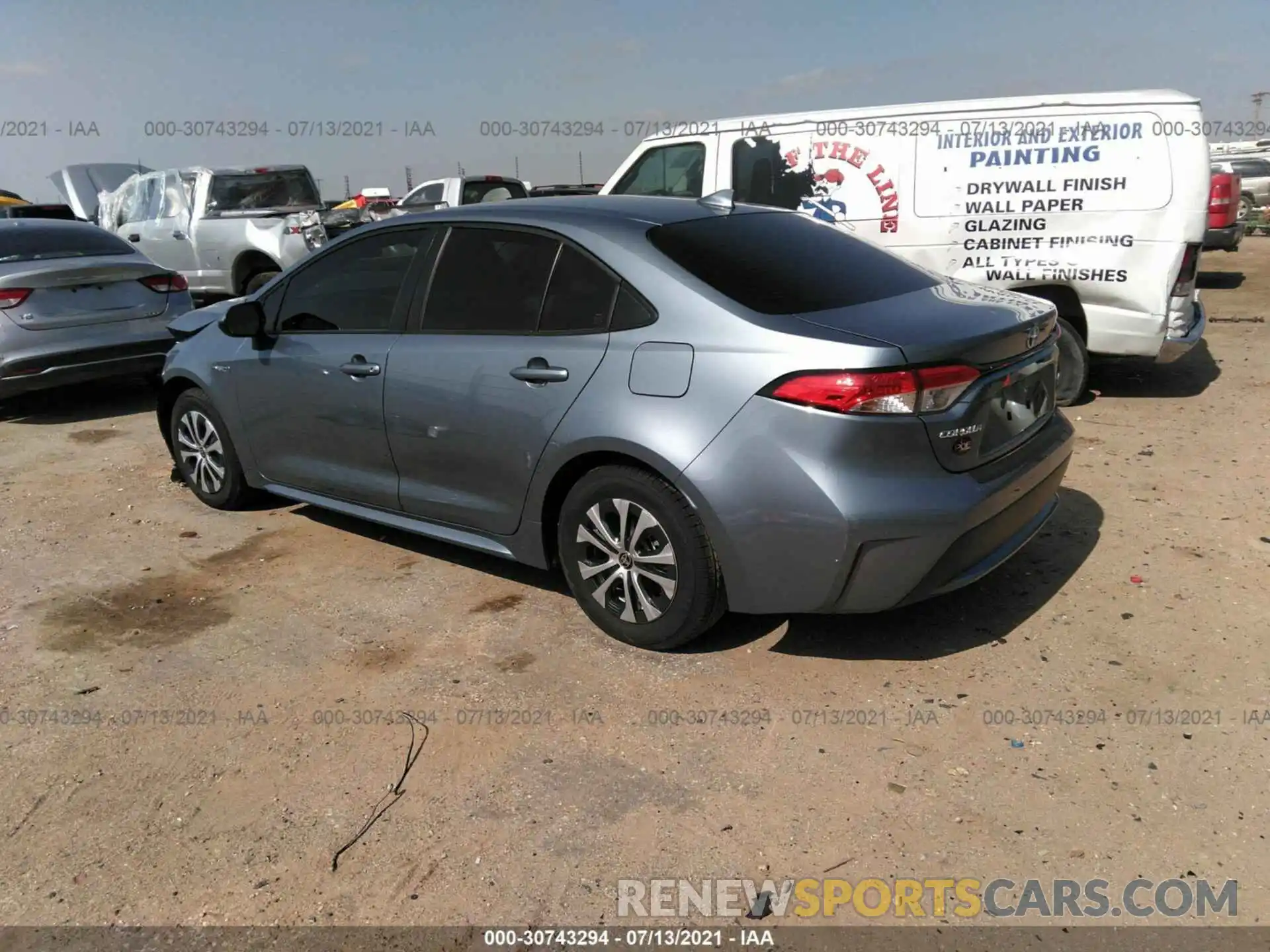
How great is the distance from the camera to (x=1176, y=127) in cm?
634

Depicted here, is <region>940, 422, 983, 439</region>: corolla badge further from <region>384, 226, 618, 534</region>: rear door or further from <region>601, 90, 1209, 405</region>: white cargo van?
<region>601, 90, 1209, 405</region>: white cargo van

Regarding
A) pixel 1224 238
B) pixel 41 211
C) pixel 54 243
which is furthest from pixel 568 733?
pixel 41 211

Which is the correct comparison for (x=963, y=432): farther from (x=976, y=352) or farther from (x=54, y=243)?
(x=54, y=243)

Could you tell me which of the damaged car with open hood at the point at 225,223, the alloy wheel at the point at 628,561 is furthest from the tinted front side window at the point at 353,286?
the damaged car with open hood at the point at 225,223

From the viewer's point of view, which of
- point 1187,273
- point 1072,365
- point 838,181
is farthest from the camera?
point 838,181

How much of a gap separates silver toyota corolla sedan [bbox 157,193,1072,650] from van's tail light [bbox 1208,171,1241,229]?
8.34 meters

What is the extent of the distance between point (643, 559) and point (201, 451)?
3075 mm

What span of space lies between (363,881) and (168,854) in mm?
596

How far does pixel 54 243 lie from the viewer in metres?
8.38

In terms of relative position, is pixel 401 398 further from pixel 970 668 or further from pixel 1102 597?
pixel 1102 597

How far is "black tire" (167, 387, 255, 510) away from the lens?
17.5 feet

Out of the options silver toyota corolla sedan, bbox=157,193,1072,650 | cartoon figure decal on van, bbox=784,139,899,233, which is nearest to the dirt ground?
silver toyota corolla sedan, bbox=157,193,1072,650

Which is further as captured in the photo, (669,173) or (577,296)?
(669,173)

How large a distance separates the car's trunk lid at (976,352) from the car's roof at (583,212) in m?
0.89
